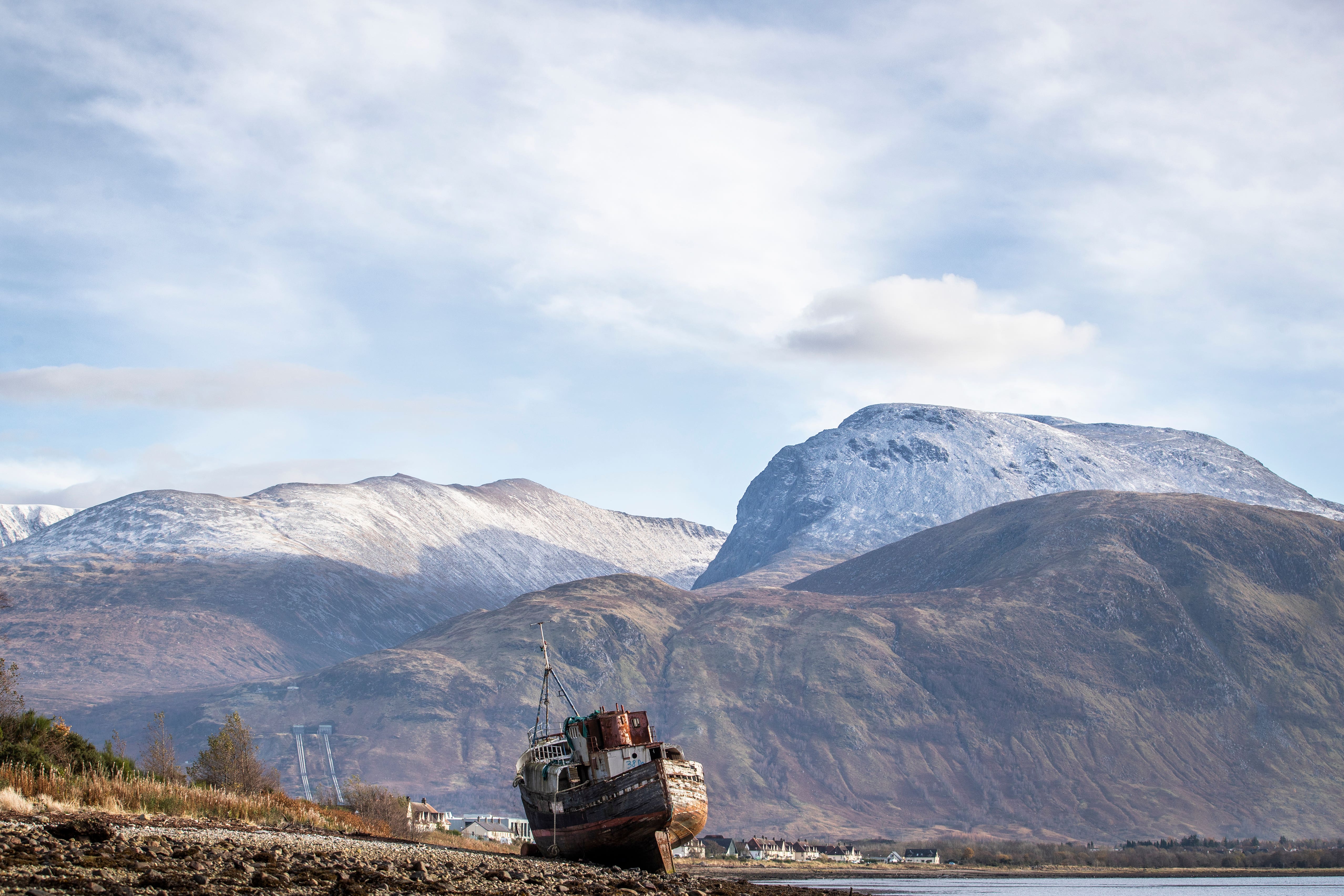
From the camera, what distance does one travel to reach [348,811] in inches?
2872

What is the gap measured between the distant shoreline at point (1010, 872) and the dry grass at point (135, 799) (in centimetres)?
9834

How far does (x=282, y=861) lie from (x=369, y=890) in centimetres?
340

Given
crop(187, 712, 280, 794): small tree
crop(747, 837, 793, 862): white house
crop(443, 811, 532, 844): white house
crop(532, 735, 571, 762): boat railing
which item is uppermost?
crop(187, 712, 280, 794): small tree

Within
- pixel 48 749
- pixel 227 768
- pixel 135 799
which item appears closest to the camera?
pixel 135 799

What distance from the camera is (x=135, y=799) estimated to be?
131 ft

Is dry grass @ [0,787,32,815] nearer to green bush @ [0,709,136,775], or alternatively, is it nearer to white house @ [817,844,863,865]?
green bush @ [0,709,136,775]

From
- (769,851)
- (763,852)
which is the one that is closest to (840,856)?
(769,851)

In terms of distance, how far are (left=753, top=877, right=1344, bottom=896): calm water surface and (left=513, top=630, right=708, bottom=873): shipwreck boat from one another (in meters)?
Answer: 35.5

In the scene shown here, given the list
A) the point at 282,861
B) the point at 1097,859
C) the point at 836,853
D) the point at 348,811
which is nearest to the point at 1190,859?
the point at 1097,859

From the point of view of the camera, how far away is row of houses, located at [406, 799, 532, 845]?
10312 cm

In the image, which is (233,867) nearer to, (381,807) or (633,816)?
(633,816)

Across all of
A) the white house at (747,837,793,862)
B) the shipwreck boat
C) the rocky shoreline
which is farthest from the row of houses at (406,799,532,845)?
the rocky shoreline

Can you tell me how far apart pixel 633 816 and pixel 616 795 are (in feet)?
4.64

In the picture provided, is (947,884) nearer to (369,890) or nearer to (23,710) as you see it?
(23,710)
